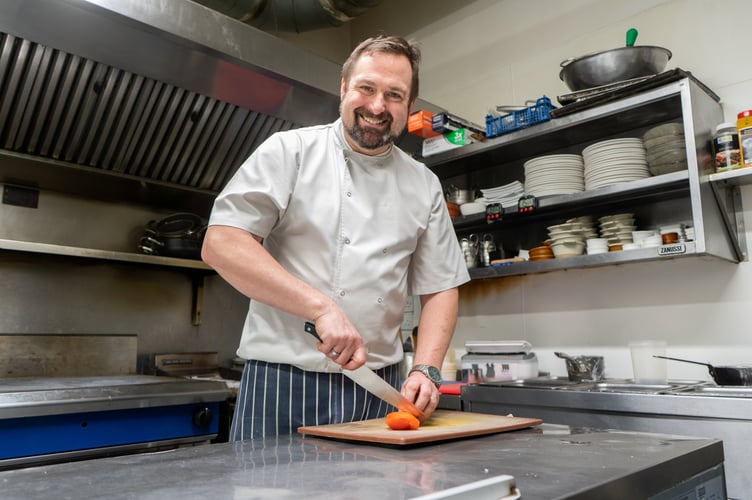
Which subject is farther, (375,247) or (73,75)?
(73,75)

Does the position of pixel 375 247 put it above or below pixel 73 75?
below

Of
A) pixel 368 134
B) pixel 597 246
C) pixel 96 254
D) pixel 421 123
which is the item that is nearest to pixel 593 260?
pixel 597 246

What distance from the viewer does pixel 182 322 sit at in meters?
3.08

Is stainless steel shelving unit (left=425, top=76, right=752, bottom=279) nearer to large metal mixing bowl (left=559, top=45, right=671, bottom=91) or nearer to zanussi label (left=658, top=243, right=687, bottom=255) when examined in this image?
zanussi label (left=658, top=243, right=687, bottom=255)

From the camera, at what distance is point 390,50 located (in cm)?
147

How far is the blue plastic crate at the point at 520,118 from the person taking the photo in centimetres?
246

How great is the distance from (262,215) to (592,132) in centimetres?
177

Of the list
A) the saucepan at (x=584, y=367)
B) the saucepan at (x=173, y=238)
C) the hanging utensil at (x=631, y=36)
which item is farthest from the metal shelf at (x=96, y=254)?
the hanging utensil at (x=631, y=36)

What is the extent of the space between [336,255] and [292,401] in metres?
0.35

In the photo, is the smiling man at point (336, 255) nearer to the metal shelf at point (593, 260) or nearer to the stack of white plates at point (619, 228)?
the metal shelf at point (593, 260)

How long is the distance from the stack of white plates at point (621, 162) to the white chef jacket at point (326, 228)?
1070mm

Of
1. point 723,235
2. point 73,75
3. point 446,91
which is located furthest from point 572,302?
point 73,75

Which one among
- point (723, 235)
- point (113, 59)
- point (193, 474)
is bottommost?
point (193, 474)

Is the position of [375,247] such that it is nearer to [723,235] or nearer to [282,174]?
[282,174]
